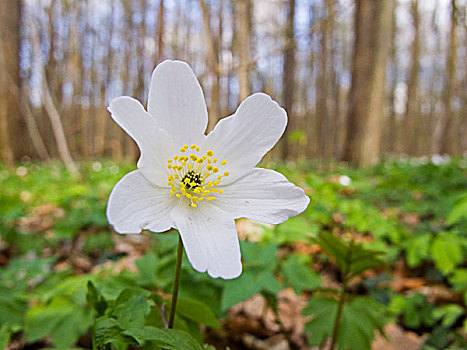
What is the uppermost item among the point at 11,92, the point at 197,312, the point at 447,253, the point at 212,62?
the point at 212,62

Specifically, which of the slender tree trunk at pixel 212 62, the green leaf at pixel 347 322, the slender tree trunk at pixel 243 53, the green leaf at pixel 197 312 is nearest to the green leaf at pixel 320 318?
the green leaf at pixel 347 322

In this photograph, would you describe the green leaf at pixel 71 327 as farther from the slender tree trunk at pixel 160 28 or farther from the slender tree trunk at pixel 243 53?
the slender tree trunk at pixel 243 53

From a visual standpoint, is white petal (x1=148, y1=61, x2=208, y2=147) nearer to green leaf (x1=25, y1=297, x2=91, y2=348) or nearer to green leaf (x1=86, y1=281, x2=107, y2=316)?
green leaf (x1=86, y1=281, x2=107, y2=316)

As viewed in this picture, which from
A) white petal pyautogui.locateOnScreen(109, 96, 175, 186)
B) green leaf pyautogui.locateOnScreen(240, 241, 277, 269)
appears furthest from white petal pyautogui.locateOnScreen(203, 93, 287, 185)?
green leaf pyautogui.locateOnScreen(240, 241, 277, 269)

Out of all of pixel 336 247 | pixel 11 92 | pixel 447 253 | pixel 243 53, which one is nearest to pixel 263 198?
pixel 336 247

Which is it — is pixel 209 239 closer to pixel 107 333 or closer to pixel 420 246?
pixel 107 333

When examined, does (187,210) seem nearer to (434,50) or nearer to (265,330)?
(265,330)

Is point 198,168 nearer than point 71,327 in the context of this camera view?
Yes
